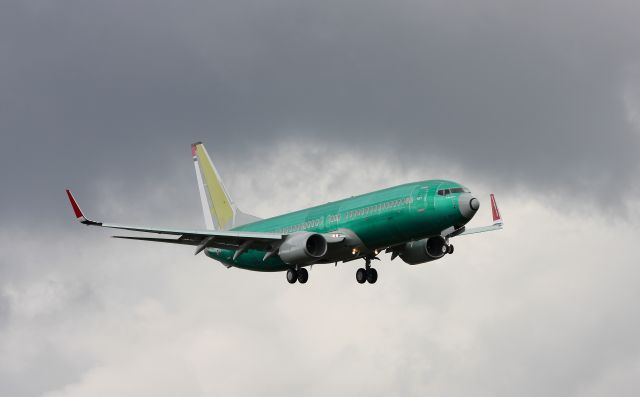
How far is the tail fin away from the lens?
4257 inches

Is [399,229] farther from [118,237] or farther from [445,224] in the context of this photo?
[118,237]

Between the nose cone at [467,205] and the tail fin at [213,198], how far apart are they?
28018 mm

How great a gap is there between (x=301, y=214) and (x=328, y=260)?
17.4 ft

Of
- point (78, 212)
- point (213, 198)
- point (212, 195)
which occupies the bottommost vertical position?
point (78, 212)

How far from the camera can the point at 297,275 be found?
89.8m

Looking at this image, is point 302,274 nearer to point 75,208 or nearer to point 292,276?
point 292,276

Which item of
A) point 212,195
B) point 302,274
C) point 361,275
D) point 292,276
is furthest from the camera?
point 212,195

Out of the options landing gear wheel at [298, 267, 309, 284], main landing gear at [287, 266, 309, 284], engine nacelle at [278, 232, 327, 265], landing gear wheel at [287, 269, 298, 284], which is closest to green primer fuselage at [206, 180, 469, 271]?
engine nacelle at [278, 232, 327, 265]

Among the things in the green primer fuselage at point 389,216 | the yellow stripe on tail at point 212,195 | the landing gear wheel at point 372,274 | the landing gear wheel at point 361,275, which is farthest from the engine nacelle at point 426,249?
the yellow stripe on tail at point 212,195

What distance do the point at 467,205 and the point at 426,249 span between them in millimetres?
10149

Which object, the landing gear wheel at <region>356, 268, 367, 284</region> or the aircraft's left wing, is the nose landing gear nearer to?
the landing gear wheel at <region>356, 268, 367, 284</region>

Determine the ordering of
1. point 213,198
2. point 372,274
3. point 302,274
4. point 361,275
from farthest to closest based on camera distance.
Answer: point 213,198 → point 361,275 → point 372,274 → point 302,274

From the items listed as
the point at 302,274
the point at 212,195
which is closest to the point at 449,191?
the point at 302,274

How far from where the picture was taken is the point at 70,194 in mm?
79750
